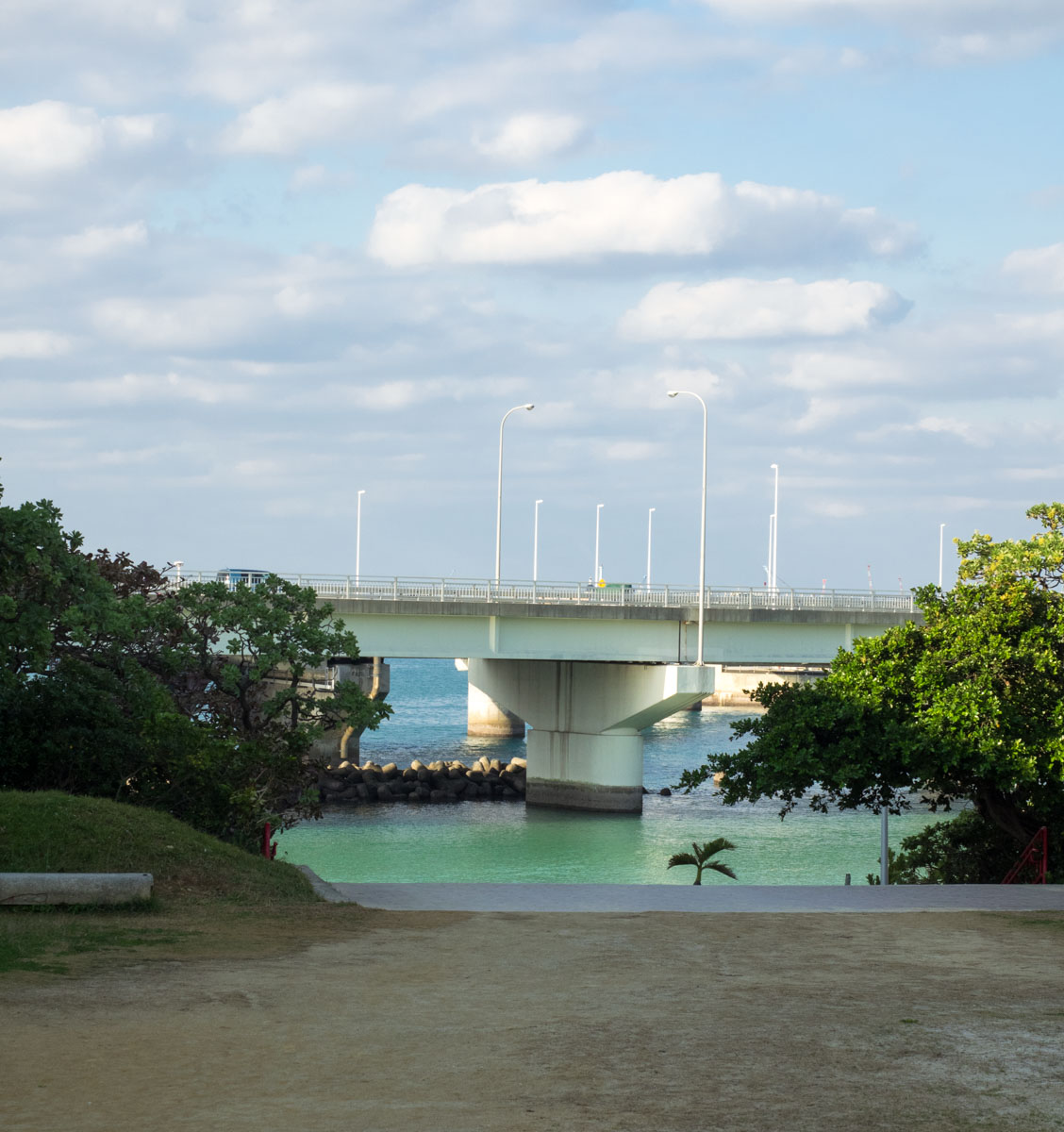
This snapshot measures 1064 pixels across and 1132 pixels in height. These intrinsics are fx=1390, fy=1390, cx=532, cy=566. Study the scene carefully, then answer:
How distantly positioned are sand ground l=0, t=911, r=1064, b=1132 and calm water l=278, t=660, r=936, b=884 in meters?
19.1

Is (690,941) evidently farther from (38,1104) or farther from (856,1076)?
(38,1104)

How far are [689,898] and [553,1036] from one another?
25.3 ft

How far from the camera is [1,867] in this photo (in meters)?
15.2

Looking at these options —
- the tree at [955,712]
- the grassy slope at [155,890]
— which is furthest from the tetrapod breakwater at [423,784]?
the grassy slope at [155,890]

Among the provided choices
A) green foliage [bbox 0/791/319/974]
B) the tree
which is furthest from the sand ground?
the tree

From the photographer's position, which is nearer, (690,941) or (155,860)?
(690,941)

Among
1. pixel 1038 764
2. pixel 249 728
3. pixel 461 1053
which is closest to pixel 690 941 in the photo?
pixel 461 1053

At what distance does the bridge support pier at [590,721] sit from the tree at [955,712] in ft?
91.9

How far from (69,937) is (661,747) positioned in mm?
77520

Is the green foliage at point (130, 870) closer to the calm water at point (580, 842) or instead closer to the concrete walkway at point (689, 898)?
the concrete walkway at point (689, 898)

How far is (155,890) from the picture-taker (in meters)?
15.2

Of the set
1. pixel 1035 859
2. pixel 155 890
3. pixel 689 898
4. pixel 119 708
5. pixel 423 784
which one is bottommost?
pixel 423 784

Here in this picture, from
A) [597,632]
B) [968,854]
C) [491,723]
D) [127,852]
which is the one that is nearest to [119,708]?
[127,852]

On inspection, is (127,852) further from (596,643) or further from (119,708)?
(596,643)
